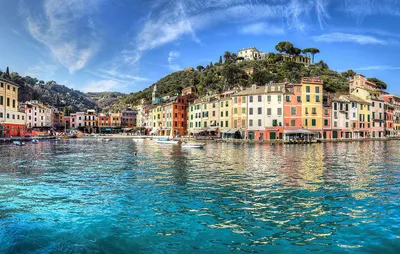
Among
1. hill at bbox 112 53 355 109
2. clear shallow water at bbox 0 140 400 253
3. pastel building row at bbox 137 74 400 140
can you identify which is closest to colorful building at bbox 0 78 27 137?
pastel building row at bbox 137 74 400 140

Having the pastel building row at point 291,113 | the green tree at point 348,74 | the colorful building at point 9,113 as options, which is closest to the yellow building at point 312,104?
the pastel building row at point 291,113

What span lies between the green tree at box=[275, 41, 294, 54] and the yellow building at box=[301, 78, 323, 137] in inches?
3880

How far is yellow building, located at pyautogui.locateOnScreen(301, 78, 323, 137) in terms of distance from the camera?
2692 inches

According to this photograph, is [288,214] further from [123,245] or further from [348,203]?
[123,245]

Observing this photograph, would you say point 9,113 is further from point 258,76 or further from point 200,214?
point 258,76

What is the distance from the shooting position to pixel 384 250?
8.90 meters

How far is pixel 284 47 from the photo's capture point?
527 feet

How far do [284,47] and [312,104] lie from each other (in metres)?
102

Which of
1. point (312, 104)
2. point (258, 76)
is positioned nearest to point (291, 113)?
point (312, 104)

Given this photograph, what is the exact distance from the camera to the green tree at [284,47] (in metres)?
160

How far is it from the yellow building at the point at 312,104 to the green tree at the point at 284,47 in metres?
98.6

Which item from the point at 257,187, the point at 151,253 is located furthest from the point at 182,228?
the point at 257,187

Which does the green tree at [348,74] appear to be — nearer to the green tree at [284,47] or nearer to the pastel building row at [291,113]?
the green tree at [284,47]

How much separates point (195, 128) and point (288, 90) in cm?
3153
